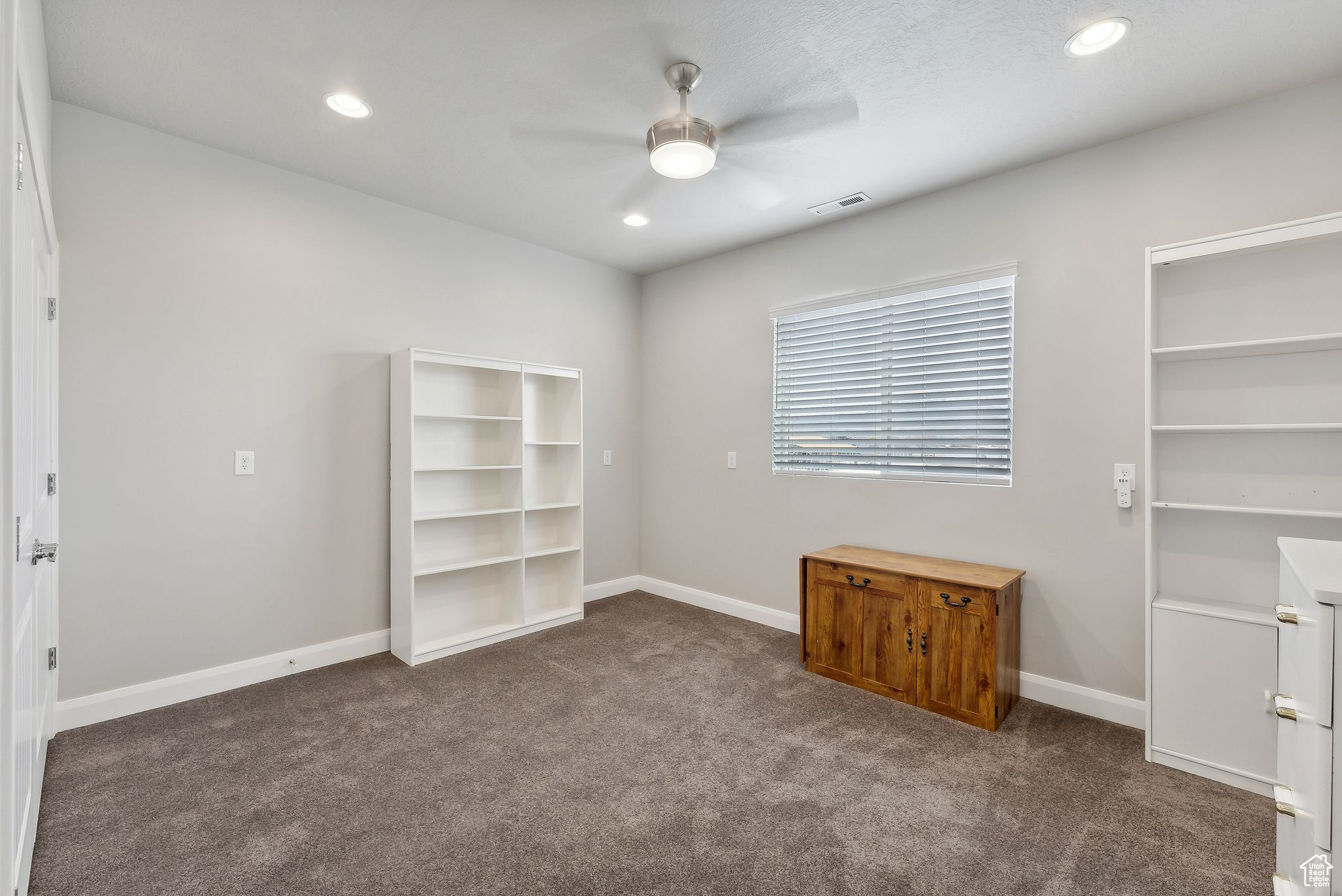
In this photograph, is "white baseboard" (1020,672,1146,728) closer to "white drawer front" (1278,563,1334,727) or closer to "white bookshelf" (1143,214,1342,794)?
"white bookshelf" (1143,214,1342,794)

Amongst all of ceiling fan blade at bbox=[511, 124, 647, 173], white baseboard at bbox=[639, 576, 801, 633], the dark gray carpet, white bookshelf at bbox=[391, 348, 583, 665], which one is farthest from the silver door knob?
white baseboard at bbox=[639, 576, 801, 633]

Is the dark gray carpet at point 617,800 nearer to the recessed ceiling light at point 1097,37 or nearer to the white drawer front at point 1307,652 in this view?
the white drawer front at point 1307,652

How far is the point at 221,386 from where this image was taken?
3062 mm

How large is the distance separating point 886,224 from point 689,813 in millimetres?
3281

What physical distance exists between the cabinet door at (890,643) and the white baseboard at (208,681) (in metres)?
2.84

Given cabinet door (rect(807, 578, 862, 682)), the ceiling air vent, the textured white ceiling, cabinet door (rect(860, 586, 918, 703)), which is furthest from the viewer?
the ceiling air vent

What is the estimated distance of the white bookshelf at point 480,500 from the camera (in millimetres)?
3559

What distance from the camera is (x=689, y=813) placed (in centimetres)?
209

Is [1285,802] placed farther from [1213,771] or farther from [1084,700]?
[1084,700]

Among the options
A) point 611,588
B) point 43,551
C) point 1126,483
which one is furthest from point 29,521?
point 1126,483

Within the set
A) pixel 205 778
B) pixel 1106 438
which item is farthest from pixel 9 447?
pixel 1106 438

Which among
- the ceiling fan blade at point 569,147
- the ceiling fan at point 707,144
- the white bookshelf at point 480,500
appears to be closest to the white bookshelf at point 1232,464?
the ceiling fan at point 707,144

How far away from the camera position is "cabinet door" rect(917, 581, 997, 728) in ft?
8.90

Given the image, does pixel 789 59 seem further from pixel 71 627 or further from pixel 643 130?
pixel 71 627
